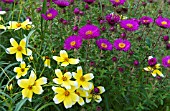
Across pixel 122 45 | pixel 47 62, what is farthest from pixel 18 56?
pixel 122 45

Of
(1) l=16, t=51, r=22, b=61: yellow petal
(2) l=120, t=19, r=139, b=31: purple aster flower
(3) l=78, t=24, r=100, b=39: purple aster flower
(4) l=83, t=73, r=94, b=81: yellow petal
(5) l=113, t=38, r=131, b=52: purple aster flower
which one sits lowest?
(4) l=83, t=73, r=94, b=81: yellow petal

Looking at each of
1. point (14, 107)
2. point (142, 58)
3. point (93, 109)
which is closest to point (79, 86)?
point (93, 109)

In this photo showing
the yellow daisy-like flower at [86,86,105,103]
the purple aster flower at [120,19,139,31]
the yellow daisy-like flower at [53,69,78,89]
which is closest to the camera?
the yellow daisy-like flower at [53,69,78,89]

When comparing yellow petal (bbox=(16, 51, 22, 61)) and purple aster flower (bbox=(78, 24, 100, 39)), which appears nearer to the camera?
purple aster flower (bbox=(78, 24, 100, 39))

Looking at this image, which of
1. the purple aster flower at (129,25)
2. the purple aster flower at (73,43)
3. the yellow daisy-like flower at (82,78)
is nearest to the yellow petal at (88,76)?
the yellow daisy-like flower at (82,78)

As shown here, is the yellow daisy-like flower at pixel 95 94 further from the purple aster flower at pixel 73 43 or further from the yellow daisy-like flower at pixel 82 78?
the purple aster flower at pixel 73 43

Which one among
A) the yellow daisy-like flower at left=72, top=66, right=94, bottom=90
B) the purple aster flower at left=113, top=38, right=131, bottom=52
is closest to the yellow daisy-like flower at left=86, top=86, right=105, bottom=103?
the yellow daisy-like flower at left=72, top=66, right=94, bottom=90

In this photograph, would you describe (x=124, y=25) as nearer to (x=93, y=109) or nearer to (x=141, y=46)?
(x=141, y=46)

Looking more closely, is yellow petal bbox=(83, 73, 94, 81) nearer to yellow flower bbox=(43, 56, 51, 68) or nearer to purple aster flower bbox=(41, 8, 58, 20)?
yellow flower bbox=(43, 56, 51, 68)

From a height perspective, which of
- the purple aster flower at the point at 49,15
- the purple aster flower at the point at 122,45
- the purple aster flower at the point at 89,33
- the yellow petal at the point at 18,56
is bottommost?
the yellow petal at the point at 18,56

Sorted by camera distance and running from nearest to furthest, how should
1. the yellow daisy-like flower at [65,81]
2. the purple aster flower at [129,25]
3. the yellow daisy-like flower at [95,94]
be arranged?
the yellow daisy-like flower at [65,81] → the yellow daisy-like flower at [95,94] → the purple aster flower at [129,25]
